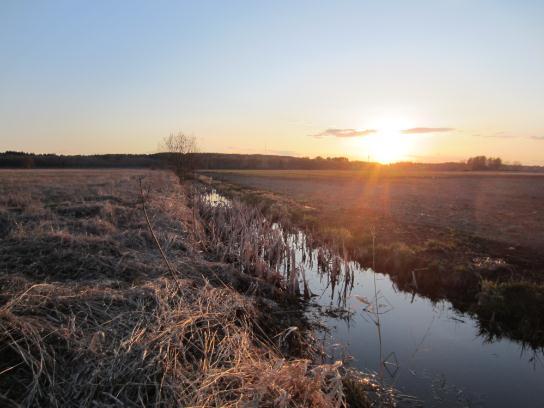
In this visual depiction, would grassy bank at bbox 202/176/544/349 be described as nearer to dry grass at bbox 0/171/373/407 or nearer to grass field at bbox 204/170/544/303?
grass field at bbox 204/170/544/303

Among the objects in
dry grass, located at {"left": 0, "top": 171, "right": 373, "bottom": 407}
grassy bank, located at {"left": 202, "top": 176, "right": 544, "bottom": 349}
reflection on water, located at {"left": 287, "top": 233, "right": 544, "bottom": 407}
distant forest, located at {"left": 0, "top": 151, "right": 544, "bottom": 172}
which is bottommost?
reflection on water, located at {"left": 287, "top": 233, "right": 544, "bottom": 407}

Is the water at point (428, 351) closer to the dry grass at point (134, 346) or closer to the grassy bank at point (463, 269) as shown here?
the grassy bank at point (463, 269)

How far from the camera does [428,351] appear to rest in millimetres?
7457

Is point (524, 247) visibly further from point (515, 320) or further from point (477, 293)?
point (515, 320)

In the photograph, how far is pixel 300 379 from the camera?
13.9ft

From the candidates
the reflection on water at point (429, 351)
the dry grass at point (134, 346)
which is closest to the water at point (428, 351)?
the reflection on water at point (429, 351)

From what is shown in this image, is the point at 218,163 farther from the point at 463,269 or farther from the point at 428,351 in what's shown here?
the point at 428,351

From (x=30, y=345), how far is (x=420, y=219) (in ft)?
64.9

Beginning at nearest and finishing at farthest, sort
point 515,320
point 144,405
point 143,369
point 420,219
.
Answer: point 144,405 < point 143,369 < point 515,320 < point 420,219

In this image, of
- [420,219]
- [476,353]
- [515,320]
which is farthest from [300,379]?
[420,219]

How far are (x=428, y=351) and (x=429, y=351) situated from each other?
2 centimetres

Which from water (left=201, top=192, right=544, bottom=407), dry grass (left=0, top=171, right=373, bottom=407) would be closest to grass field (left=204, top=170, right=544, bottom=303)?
water (left=201, top=192, right=544, bottom=407)

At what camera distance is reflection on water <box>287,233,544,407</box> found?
19.9ft

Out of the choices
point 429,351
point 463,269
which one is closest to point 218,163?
point 463,269
